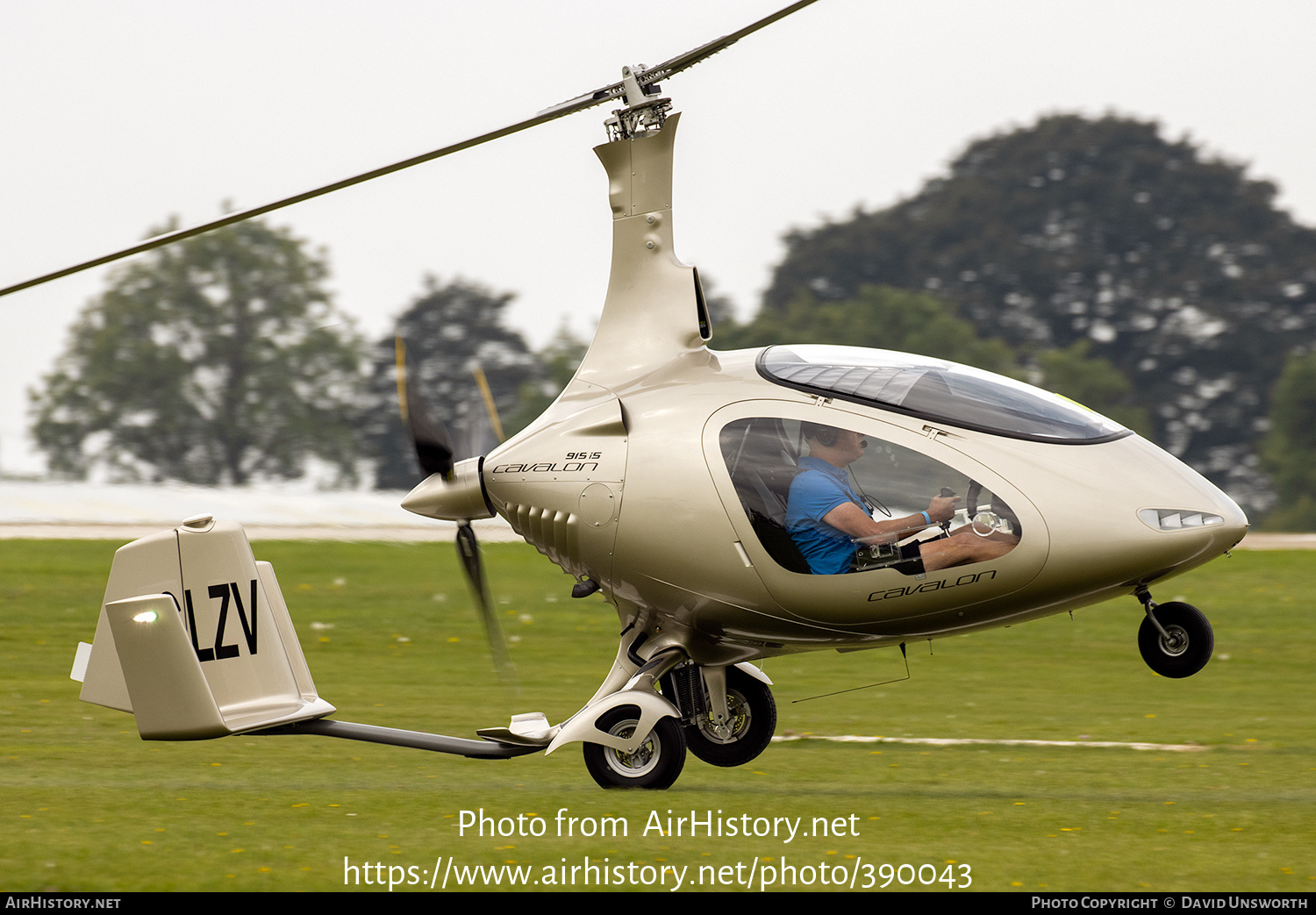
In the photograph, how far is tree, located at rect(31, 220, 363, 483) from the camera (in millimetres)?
37094

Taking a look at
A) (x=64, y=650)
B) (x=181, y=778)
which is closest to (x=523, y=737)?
(x=181, y=778)

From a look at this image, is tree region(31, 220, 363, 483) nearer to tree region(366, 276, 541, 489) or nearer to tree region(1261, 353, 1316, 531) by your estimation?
tree region(366, 276, 541, 489)

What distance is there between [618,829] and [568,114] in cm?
421

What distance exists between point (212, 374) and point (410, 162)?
102ft

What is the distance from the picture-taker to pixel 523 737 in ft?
31.2

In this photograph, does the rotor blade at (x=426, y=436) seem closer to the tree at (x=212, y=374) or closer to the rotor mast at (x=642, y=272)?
the rotor mast at (x=642, y=272)

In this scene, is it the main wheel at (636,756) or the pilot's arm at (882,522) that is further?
the main wheel at (636,756)

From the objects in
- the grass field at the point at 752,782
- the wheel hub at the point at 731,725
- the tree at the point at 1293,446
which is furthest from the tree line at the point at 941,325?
the wheel hub at the point at 731,725

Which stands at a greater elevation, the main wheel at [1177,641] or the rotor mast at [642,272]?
the rotor mast at [642,272]

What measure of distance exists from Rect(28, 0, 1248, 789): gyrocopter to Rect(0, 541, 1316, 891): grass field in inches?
25.0

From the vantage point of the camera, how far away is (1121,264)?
4412 cm

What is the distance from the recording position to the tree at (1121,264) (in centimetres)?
4169

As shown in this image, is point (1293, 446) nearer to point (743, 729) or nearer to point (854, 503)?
point (743, 729)

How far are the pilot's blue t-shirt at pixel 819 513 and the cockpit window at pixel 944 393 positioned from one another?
0.49m
